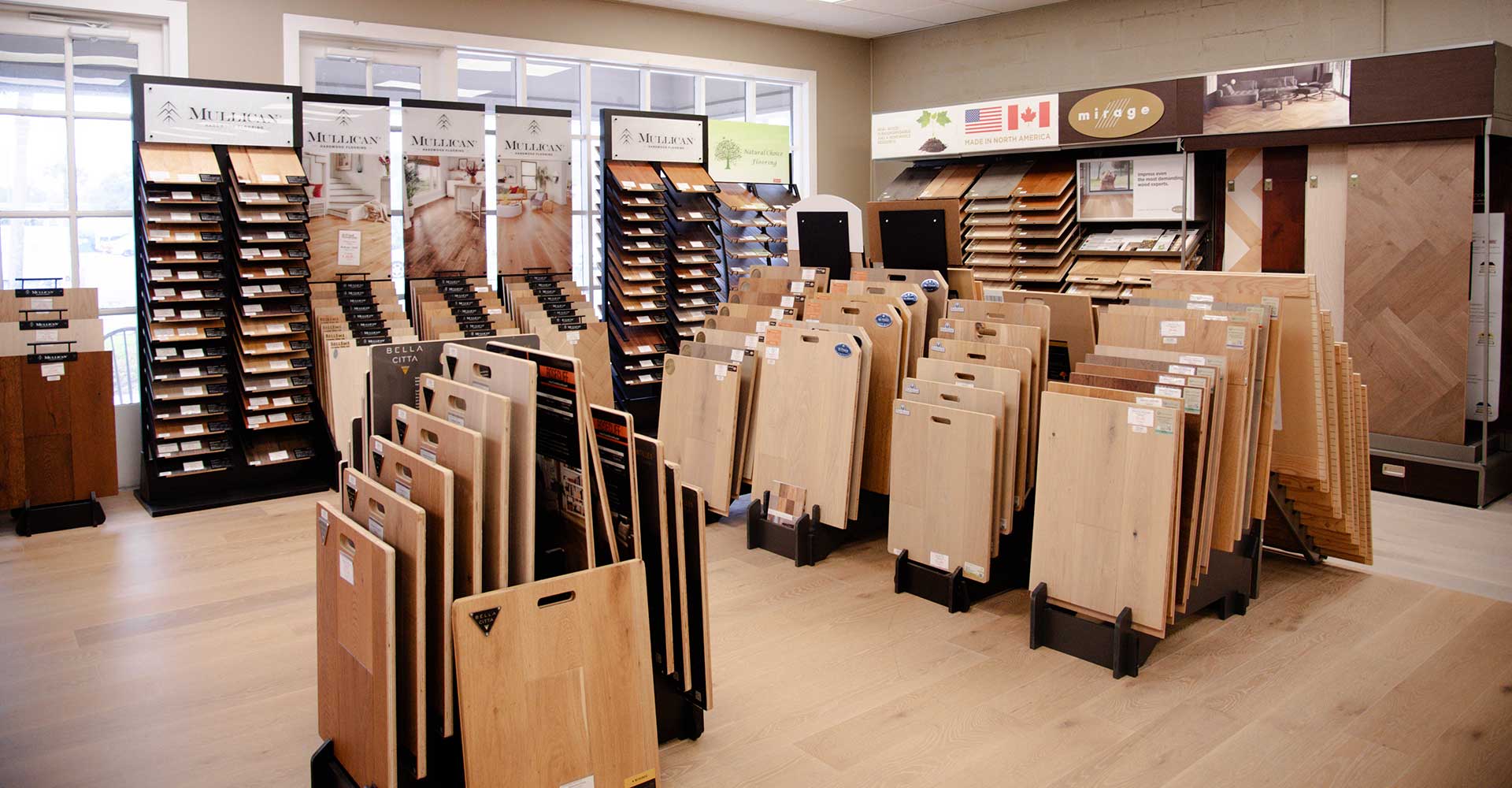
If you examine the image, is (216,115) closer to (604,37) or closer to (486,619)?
(604,37)

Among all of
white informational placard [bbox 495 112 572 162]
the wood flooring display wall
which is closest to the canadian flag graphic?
white informational placard [bbox 495 112 572 162]

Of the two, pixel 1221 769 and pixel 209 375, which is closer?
pixel 1221 769

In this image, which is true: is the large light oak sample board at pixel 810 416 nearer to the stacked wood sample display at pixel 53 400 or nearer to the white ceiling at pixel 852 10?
the stacked wood sample display at pixel 53 400

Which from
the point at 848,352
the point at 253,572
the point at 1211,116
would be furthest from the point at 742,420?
the point at 1211,116

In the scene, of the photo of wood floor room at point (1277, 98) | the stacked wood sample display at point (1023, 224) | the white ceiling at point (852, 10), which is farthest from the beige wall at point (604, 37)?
the photo of wood floor room at point (1277, 98)

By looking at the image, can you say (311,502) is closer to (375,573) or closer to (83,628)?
(83,628)

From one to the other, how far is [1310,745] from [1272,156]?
4.34 metres

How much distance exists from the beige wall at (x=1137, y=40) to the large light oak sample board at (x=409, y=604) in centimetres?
662

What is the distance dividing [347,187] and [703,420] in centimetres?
289

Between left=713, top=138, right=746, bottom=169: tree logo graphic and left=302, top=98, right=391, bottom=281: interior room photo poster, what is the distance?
2757 millimetres

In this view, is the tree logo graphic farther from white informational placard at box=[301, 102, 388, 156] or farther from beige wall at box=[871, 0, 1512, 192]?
white informational placard at box=[301, 102, 388, 156]

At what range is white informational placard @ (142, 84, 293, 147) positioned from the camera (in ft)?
18.6

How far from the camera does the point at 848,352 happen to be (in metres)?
4.47

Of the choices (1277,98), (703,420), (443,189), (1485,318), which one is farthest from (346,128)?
(1485,318)
